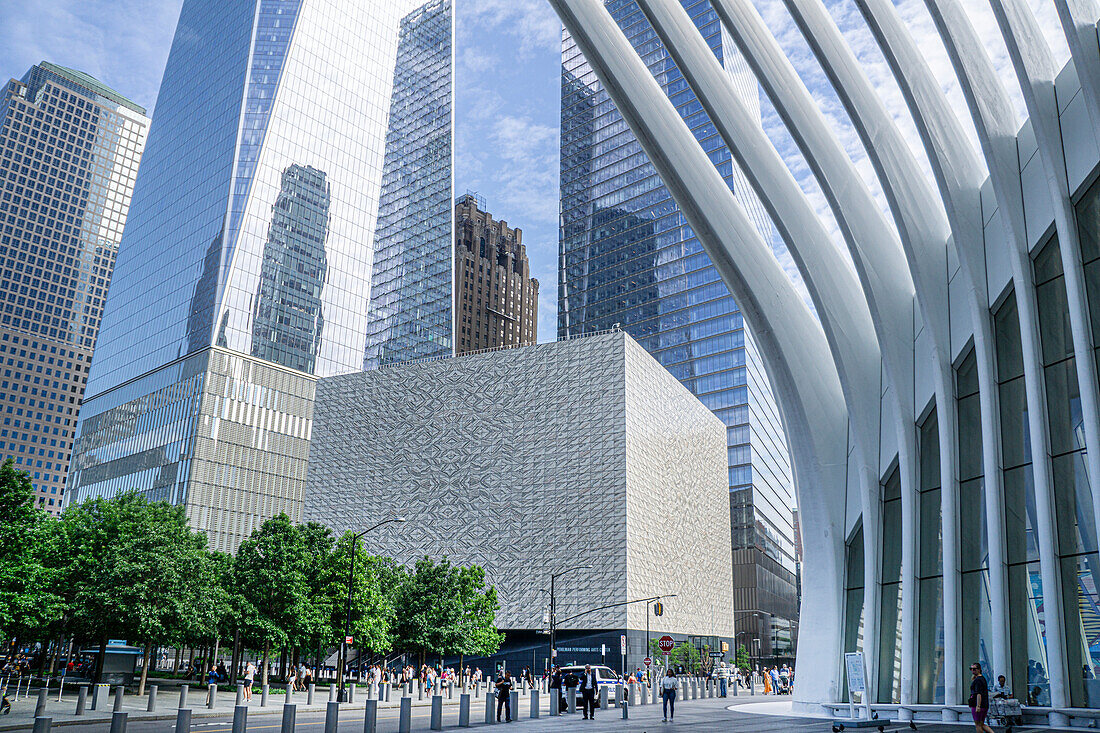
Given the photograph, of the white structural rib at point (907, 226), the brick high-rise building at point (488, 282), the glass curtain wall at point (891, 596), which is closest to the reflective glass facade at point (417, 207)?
the brick high-rise building at point (488, 282)

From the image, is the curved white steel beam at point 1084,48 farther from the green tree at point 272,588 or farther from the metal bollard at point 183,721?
the green tree at point 272,588

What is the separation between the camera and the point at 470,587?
5809 cm

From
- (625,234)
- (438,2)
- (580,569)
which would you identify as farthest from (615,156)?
(580,569)

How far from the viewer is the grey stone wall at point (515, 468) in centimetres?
6638

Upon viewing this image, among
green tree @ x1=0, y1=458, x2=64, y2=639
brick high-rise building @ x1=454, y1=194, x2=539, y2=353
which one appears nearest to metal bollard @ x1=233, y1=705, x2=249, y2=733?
green tree @ x1=0, y1=458, x2=64, y2=639

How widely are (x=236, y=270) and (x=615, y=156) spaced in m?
67.4

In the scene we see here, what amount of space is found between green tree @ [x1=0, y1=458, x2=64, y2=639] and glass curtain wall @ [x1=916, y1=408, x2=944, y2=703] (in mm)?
30373

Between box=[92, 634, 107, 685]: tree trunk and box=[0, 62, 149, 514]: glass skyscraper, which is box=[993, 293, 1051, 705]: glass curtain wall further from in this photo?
box=[0, 62, 149, 514]: glass skyscraper

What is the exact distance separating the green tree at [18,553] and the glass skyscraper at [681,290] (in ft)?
288

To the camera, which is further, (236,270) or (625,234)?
(625,234)

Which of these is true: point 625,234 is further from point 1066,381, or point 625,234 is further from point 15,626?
point 1066,381

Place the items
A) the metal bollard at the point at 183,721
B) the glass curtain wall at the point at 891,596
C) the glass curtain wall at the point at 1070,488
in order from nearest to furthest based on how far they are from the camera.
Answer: the metal bollard at the point at 183,721 → the glass curtain wall at the point at 1070,488 → the glass curtain wall at the point at 891,596

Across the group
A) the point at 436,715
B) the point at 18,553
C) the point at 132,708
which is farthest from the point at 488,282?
the point at 436,715

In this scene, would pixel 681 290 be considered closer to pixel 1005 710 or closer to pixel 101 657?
pixel 101 657
